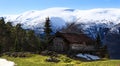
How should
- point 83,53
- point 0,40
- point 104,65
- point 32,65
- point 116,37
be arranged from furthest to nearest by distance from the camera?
point 0,40
point 83,53
point 116,37
point 32,65
point 104,65

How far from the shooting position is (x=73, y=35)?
102062mm

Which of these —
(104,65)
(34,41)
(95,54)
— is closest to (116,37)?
(104,65)

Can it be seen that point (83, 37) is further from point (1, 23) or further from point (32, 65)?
point (32, 65)

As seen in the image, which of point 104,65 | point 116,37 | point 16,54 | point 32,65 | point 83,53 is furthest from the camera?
point 83,53

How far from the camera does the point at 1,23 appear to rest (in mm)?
101312

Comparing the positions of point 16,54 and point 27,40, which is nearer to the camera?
point 16,54

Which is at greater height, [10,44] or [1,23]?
[1,23]

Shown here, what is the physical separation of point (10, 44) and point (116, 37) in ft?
150

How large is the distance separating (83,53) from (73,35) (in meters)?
9.86

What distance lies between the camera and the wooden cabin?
9644 centimetres

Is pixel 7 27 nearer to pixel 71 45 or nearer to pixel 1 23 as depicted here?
pixel 1 23

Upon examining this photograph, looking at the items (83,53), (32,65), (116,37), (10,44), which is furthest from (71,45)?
(32,65)

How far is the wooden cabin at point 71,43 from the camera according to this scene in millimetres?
96438

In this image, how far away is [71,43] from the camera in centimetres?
9569
